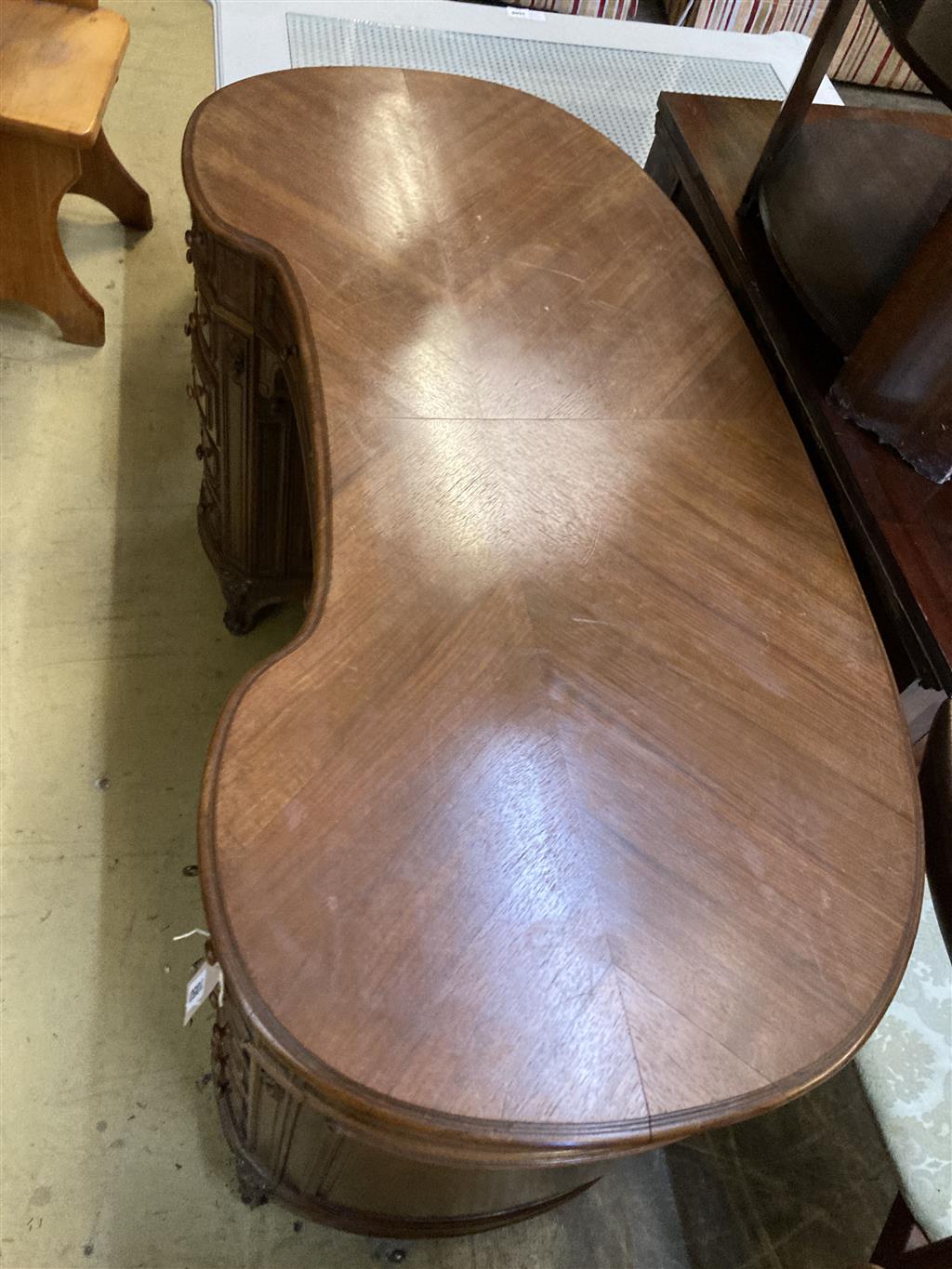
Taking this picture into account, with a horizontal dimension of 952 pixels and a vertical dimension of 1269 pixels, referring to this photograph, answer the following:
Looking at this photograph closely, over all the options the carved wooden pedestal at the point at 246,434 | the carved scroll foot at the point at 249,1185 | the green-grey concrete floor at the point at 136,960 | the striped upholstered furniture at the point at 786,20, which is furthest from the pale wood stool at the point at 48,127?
the carved scroll foot at the point at 249,1185

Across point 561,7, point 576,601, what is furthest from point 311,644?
point 561,7

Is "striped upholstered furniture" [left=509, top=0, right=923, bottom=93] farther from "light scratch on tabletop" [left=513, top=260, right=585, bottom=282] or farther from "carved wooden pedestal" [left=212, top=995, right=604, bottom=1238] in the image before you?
"carved wooden pedestal" [left=212, top=995, right=604, bottom=1238]

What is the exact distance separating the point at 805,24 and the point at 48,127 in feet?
7.28

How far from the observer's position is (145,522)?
1662 mm

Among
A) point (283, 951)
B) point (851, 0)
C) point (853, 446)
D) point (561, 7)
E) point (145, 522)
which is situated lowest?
point (145, 522)

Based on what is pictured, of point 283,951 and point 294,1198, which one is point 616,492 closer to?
point 283,951

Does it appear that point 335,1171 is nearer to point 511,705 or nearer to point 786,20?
point 511,705

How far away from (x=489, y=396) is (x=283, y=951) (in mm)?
574

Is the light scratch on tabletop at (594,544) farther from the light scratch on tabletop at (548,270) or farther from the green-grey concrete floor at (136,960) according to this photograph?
the green-grey concrete floor at (136,960)

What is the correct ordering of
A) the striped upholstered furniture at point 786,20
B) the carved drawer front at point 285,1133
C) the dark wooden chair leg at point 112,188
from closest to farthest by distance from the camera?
the carved drawer front at point 285,1133 → the dark wooden chair leg at point 112,188 → the striped upholstered furniture at point 786,20

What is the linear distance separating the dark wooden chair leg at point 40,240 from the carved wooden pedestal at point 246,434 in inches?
16.0

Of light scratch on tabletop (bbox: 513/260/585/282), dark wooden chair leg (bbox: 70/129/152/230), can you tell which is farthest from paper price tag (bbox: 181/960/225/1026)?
dark wooden chair leg (bbox: 70/129/152/230)

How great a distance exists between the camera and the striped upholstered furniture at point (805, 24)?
8.76 feet

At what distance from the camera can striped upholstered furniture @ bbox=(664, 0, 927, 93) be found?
8.76 ft
